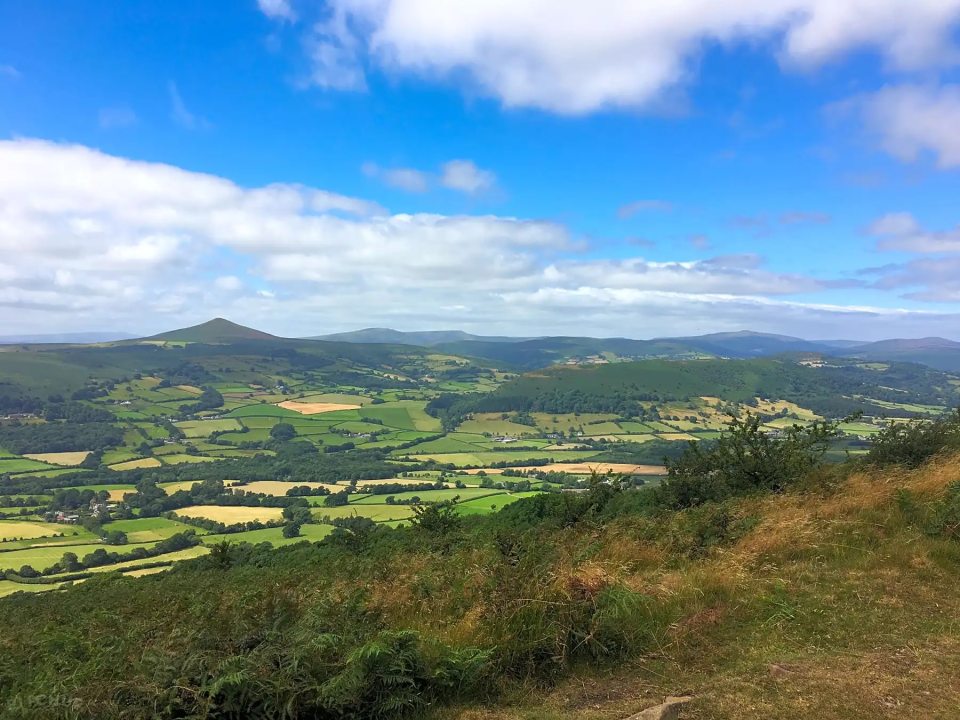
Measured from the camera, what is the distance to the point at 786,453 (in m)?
15.6

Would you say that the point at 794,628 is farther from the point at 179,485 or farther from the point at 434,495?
the point at 179,485

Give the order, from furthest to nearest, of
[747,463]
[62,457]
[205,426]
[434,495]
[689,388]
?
[689,388], [205,426], [62,457], [434,495], [747,463]

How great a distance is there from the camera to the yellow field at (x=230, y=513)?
55.7m

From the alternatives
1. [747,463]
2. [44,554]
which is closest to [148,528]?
[44,554]

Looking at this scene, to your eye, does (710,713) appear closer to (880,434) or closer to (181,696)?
(181,696)

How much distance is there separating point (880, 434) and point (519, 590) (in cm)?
1669

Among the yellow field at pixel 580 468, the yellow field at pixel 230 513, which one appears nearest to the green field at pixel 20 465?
the yellow field at pixel 230 513

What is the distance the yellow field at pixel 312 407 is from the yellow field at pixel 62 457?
4891 cm

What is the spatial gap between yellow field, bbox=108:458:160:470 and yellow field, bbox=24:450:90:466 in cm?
1001

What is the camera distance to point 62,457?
99625 millimetres

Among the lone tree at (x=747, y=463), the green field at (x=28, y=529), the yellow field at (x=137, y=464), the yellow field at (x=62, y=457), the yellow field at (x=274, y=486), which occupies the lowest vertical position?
the yellow field at (x=62, y=457)

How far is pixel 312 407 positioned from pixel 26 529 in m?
97.1

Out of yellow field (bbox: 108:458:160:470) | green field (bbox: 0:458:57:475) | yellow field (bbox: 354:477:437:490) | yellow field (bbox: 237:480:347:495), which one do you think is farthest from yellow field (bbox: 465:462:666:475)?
green field (bbox: 0:458:57:475)

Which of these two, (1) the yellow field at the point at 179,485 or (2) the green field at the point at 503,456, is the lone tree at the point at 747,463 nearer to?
(2) the green field at the point at 503,456
